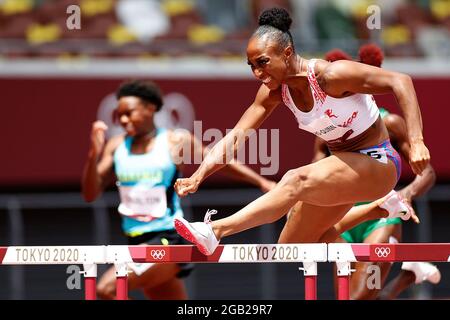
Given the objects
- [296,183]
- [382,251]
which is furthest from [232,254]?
[382,251]

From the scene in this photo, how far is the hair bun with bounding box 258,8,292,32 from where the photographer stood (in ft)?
21.6

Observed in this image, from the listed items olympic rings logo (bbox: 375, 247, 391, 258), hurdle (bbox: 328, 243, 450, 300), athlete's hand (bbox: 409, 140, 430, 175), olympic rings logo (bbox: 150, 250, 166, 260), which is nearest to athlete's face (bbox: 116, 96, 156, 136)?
olympic rings logo (bbox: 150, 250, 166, 260)

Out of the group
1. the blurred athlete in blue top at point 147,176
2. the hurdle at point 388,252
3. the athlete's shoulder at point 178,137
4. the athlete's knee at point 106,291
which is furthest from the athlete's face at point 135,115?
the hurdle at point 388,252

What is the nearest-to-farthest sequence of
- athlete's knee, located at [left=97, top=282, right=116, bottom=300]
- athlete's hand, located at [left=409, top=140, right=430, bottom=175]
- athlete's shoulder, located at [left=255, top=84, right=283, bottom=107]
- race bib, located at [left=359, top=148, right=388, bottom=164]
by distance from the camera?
athlete's hand, located at [left=409, top=140, right=430, bottom=175] → race bib, located at [left=359, top=148, right=388, bottom=164] → athlete's shoulder, located at [left=255, top=84, right=283, bottom=107] → athlete's knee, located at [left=97, top=282, right=116, bottom=300]

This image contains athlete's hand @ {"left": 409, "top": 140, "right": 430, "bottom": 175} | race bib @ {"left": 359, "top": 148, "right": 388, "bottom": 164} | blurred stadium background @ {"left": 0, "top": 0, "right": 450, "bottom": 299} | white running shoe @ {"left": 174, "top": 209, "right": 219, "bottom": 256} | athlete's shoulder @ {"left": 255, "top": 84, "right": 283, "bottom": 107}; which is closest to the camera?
athlete's hand @ {"left": 409, "top": 140, "right": 430, "bottom": 175}

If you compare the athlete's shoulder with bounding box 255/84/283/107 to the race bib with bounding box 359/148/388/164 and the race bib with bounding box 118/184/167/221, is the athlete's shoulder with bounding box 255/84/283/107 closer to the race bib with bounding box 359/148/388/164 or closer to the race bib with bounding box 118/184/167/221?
the race bib with bounding box 359/148/388/164

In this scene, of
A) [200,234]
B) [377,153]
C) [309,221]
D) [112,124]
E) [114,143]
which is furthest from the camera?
[112,124]

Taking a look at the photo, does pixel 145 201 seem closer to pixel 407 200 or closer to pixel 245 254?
pixel 407 200

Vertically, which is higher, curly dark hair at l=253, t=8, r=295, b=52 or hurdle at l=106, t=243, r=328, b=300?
curly dark hair at l=253, t=8, r=295, b=52

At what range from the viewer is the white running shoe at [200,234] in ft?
20.8

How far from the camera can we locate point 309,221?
23.5 ft

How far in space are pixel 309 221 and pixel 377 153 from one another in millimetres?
704

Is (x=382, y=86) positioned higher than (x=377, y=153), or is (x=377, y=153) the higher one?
(x=382, y=86)

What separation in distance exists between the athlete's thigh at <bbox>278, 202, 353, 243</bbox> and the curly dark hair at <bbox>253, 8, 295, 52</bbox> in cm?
117
